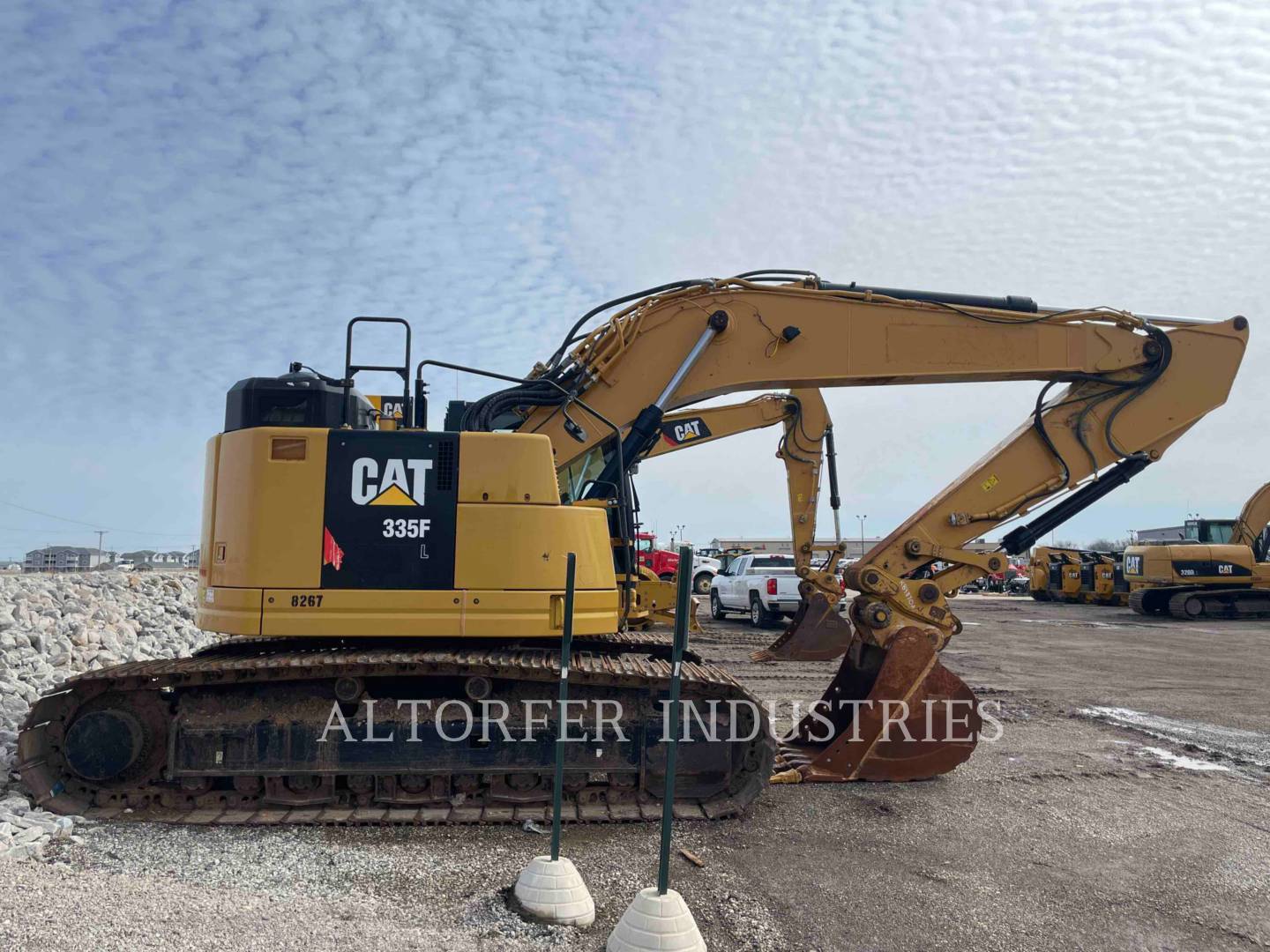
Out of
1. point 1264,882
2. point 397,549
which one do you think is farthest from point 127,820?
point 1264,882

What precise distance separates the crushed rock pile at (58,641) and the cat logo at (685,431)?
8.47m

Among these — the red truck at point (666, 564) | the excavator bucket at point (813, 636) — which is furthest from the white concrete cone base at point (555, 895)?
the red truck at point (666, 564)

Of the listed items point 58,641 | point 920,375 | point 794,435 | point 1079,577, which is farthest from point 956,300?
point 1079,577

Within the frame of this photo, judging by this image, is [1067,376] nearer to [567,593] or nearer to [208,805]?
[567,593]

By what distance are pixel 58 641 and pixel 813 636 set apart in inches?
429

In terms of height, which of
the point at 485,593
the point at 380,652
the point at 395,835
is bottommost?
the point at 395,835

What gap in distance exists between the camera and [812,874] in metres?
5.17

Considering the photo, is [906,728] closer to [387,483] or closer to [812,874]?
[812,874]

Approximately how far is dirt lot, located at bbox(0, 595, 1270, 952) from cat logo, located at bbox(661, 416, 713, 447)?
9067 millimetres

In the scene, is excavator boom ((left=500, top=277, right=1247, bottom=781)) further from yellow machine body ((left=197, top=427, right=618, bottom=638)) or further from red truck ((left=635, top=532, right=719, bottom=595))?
red truck ((left=635, top=532, right=719, bottom=595))

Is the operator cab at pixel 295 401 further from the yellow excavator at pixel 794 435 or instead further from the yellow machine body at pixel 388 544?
the yellow excavator at pixel 794 435

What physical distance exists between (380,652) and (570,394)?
260cm

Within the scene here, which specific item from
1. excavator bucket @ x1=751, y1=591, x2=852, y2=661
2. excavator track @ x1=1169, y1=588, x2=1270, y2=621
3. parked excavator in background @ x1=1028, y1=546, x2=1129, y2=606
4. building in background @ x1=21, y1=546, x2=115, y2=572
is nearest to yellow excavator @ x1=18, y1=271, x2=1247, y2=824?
excavator bucket @ x1=751, y1=591, x2=852, y2=661

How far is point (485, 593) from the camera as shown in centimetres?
617
